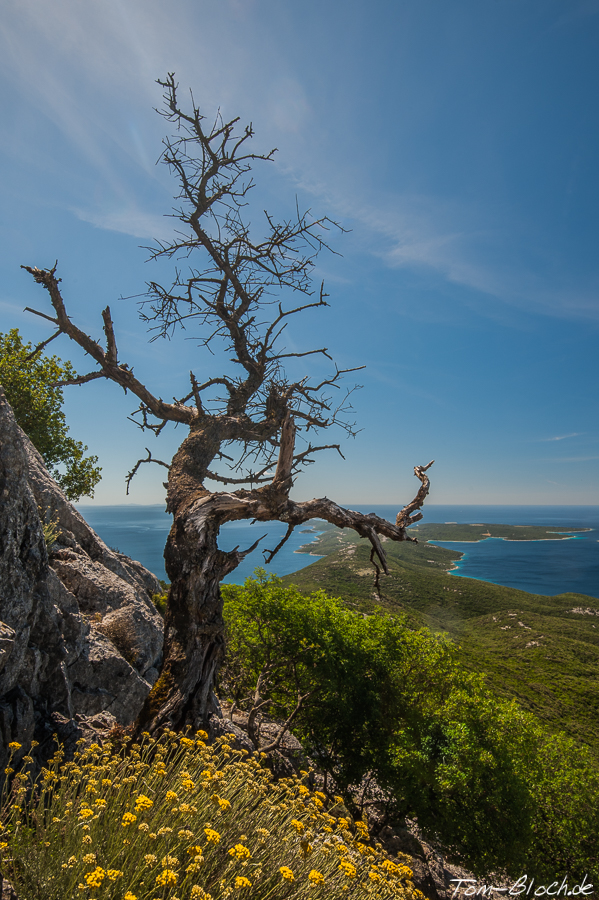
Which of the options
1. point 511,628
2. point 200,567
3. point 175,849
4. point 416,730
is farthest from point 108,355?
point 511,628

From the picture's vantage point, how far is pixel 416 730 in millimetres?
8938

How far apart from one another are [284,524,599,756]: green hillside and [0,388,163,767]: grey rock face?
53.0ft

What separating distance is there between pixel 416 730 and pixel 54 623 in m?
8.31

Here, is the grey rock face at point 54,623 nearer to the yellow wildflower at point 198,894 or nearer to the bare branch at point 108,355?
the bare branch at point 108,355

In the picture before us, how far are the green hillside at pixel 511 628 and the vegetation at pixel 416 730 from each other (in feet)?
28.7

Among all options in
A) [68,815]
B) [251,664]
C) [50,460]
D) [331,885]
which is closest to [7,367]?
[50,460]

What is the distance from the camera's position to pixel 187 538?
5.22 meters

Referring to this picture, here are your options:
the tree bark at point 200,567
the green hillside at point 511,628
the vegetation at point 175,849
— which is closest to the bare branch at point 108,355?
the tree bark at point 200,567

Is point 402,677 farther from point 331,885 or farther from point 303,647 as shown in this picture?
point 331,885

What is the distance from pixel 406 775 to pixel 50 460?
19.3m

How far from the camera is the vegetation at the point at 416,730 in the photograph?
8.17 metres

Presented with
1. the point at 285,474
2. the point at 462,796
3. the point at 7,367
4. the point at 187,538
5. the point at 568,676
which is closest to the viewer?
the point at 187,538

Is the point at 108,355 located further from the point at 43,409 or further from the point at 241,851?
the point at 43,409

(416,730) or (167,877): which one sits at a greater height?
(167,877)
